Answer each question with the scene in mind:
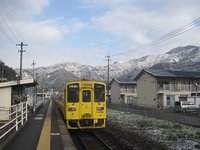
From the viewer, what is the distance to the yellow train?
1673 cm

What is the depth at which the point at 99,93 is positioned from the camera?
56.5 feet

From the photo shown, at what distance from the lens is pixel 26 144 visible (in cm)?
1114

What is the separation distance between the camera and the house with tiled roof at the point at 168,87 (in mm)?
55031

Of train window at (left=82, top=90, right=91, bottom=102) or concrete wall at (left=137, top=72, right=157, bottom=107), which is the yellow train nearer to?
train window at (left=82, top=90, right=91, bottom=102)

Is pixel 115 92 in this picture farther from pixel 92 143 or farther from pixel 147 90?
pixel 92 143

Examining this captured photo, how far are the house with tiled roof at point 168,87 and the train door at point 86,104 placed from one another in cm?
3735

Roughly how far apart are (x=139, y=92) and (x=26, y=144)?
52565 mm

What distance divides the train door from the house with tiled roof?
37.3 meters

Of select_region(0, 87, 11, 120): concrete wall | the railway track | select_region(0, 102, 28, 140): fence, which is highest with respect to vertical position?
select_region(0, 87, 11, 120): concrete wall

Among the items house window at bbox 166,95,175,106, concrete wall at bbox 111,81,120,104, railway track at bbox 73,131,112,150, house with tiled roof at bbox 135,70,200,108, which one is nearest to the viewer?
railway track at bbox 73,131,112,150

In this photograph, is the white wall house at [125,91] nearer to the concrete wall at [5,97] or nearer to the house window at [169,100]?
the house window at [169,100]

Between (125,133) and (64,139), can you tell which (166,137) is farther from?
(64,139)

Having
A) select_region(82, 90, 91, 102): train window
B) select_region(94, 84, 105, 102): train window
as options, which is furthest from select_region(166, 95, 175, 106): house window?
select_region(82, 90, 91, 102): train window

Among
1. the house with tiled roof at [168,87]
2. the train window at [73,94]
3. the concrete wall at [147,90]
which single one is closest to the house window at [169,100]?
the house with tiled roof at [168,87]
